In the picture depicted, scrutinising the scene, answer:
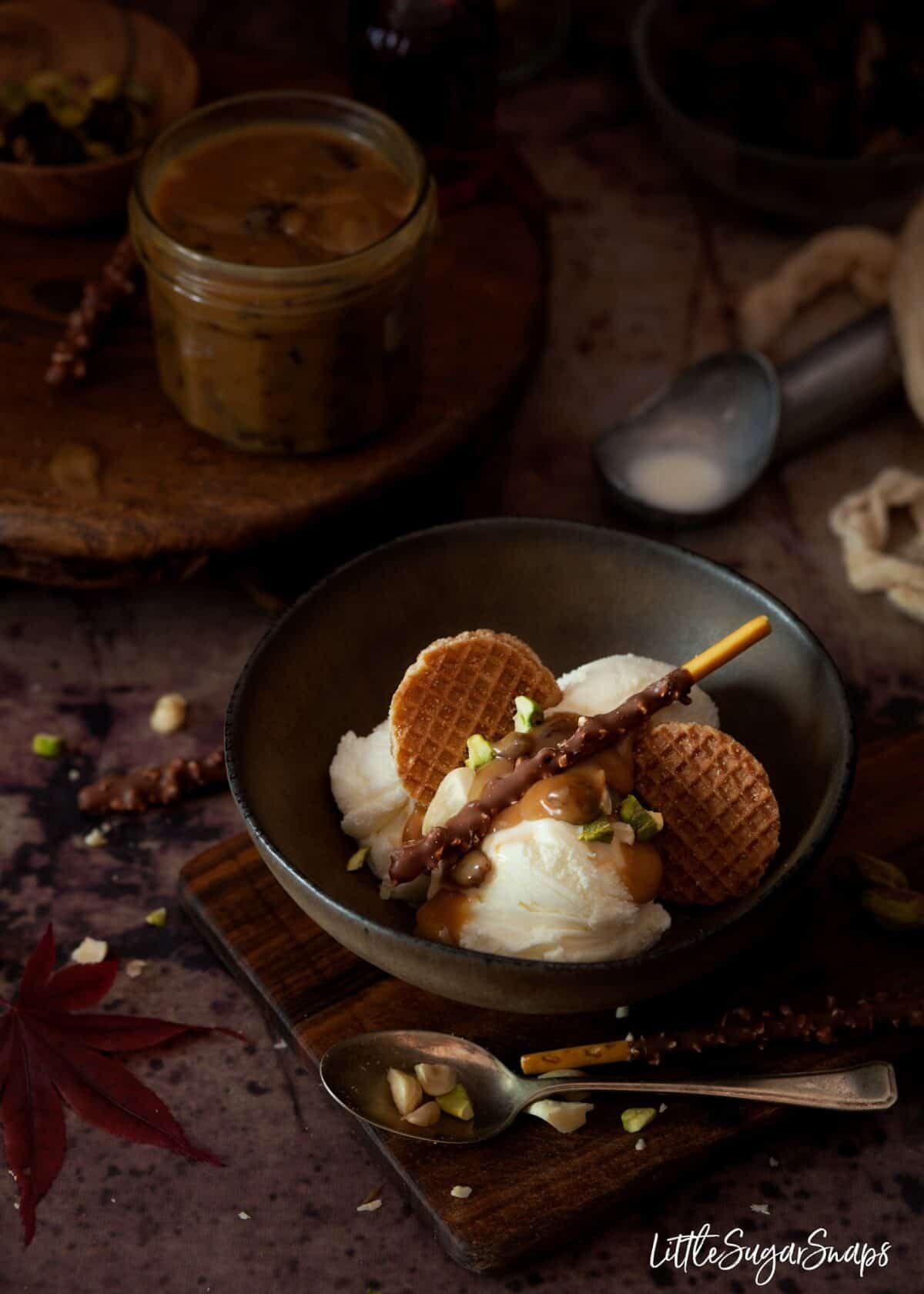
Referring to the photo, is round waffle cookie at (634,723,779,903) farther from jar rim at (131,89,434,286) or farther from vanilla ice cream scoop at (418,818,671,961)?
jar rim at (131,89,434,286)

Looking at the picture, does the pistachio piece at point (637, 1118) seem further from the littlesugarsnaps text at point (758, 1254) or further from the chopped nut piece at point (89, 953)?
the chopped nut piece at point (89, 953)

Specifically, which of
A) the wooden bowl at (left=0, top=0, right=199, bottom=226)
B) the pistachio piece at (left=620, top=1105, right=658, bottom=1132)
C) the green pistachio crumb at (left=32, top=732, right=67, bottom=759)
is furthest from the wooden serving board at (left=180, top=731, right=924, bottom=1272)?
the wooden bowl at (left=0, top=0, right=199, bottom=226)

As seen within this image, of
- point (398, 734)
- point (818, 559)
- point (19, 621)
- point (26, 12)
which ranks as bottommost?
point (19, 621)

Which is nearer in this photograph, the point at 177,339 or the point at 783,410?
the point at 177,339

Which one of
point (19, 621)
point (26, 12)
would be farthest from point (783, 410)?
point (26, 12)

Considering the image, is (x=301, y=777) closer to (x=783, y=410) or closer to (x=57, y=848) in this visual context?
(x=57, y=848)

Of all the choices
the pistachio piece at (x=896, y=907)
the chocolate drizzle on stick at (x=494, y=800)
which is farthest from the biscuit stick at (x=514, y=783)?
the pistachio piece at (x=896, y=907)

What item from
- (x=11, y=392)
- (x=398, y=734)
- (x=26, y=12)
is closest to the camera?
(x=398, y=734)

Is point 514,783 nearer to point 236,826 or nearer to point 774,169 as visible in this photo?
point 236,826
